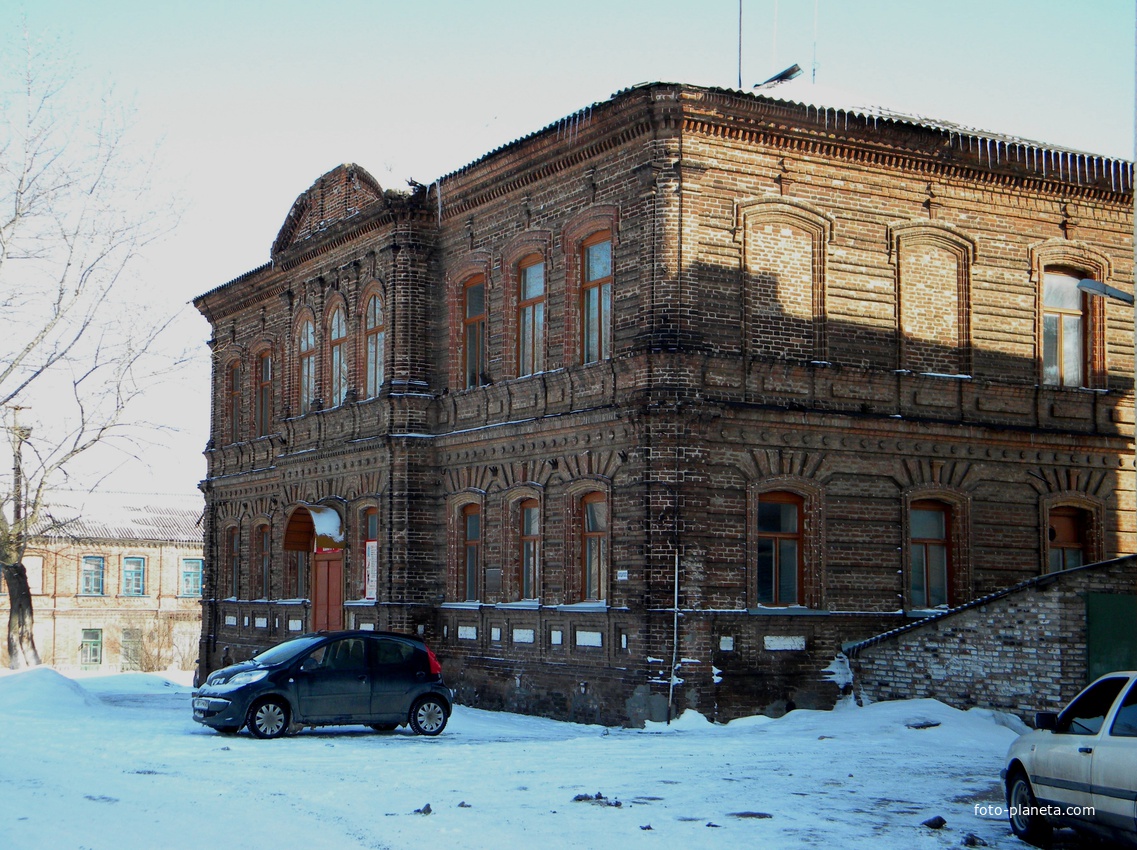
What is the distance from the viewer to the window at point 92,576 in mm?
62688

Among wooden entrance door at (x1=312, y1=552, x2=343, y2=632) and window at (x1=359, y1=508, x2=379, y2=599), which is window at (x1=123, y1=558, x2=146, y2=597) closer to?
wooden entrance door at (x1=312, y1=552, x2=343, y2=632)

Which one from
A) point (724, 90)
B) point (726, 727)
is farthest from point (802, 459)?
point (724, 90)

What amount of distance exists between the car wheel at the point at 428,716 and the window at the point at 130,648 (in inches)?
1799

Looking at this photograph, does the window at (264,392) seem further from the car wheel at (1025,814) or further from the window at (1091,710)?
the window at (1091,710)

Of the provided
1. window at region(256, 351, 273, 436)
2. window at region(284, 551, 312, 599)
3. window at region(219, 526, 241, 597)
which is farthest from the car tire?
window at region(219, 526, 241, 597)

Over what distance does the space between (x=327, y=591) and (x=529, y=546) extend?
7.67 m

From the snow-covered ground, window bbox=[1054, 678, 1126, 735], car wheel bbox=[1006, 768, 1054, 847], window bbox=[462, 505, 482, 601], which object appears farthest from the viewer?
window bbox=[462, 505, 482, 601]

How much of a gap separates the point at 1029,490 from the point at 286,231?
703 inches

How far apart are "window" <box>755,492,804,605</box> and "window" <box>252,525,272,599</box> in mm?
15984

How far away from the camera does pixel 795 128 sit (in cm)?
2244

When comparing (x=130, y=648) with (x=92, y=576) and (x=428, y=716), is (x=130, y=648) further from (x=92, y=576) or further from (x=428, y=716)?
(x=428, y=716)

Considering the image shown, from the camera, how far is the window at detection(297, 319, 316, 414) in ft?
104

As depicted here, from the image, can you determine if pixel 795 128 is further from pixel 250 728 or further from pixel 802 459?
pixel 250 728

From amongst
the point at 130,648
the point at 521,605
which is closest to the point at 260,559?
the point at 521,605
